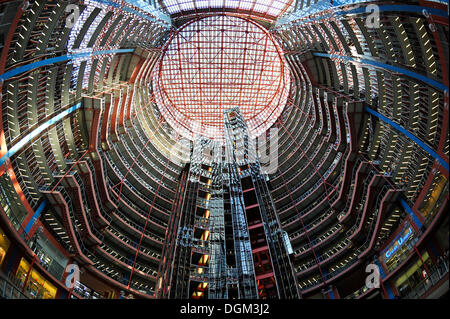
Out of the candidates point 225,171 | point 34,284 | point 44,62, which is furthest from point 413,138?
point 34,284

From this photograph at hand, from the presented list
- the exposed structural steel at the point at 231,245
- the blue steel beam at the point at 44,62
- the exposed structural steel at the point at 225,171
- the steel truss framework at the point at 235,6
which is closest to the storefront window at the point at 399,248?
the exposed structural steel at the point at 225,171

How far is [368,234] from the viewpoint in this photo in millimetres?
30172

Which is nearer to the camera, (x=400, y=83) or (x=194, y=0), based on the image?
(x=400, y=83)

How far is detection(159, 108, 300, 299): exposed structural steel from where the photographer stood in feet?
73.5

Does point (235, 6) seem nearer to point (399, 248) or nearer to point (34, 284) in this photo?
point (399, 248)

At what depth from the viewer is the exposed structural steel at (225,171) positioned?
21.5m

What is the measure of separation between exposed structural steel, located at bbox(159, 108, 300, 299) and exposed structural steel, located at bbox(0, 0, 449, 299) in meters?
0.14

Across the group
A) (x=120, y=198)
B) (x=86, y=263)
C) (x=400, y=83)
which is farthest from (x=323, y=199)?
(x=86, y=263)

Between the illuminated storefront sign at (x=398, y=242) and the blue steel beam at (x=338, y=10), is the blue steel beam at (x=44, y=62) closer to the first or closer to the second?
the blue steel beam at (x=338, y=10)

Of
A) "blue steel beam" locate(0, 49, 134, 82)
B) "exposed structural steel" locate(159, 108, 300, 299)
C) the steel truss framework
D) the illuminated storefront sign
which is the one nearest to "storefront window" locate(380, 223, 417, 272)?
the illuminated storefront sign

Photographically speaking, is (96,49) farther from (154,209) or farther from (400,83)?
(400,83)

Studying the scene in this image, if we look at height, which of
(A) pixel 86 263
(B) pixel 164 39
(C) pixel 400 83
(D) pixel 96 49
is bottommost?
(A) pixel 86 263

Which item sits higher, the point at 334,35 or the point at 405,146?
the point at 334,35

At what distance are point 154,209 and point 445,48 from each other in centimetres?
3520
